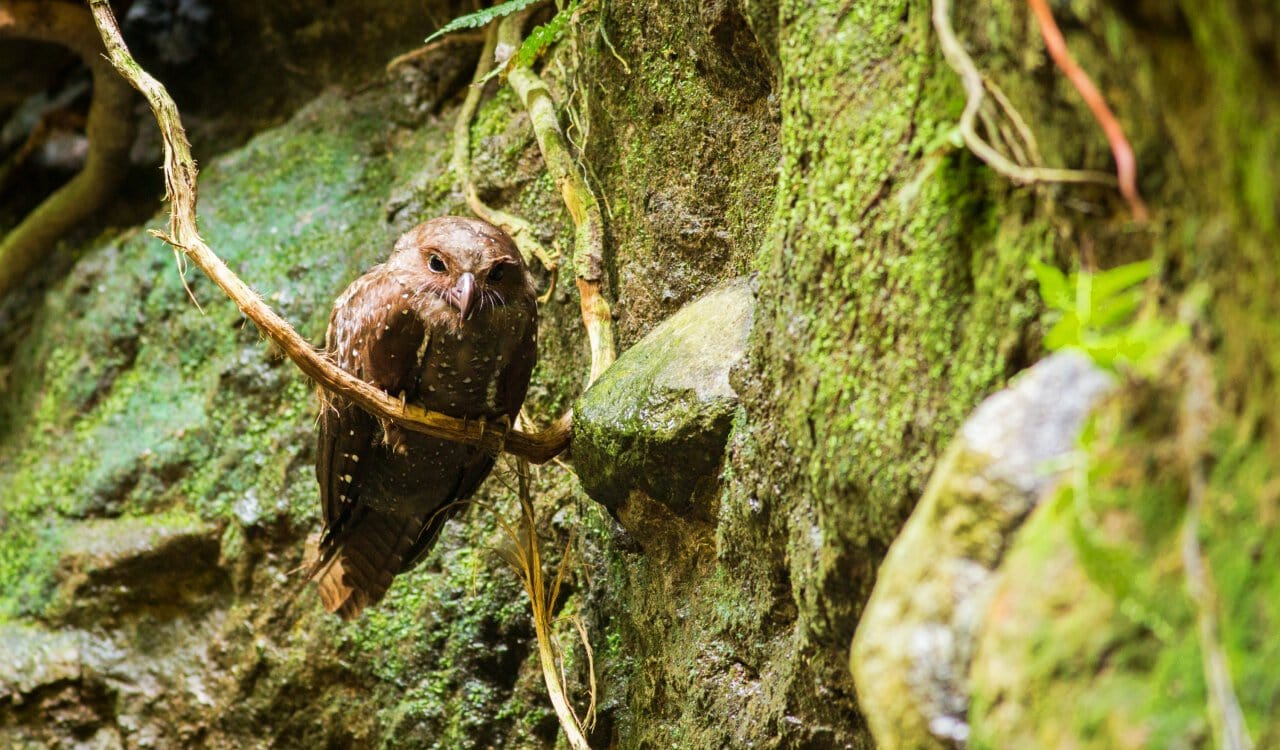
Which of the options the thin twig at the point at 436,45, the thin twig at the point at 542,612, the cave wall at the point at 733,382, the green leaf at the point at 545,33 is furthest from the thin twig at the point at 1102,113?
the thin twig at the point at 436,45

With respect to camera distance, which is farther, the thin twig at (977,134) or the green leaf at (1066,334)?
the thin twig at (977,134)

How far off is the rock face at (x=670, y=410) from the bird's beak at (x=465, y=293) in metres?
0.41

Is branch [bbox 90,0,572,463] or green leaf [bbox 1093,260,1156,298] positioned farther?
branch [bbox 90,0,572,463]

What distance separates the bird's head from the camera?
10.7 feet

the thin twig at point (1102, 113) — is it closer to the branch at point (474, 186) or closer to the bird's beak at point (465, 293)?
the bird's beak at point (465, 293)

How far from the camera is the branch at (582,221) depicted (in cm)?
365

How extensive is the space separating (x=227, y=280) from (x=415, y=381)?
60cm

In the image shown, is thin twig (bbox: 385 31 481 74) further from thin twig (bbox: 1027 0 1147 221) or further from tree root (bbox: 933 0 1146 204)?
thin twig (bbox: 1027 0 1147 221)

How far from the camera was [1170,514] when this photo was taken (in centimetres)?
130

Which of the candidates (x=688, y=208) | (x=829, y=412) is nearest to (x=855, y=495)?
(x=829, y=412)

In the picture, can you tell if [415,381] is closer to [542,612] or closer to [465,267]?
[465,267]

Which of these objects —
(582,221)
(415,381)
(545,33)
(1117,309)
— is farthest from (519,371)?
(1117,309)

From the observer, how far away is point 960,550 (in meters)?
1.47

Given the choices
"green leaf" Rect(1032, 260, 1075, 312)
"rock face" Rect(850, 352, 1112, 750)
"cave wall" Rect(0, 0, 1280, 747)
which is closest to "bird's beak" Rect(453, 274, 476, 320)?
"cave wall" Rect(0, 0, 1280, 747)
